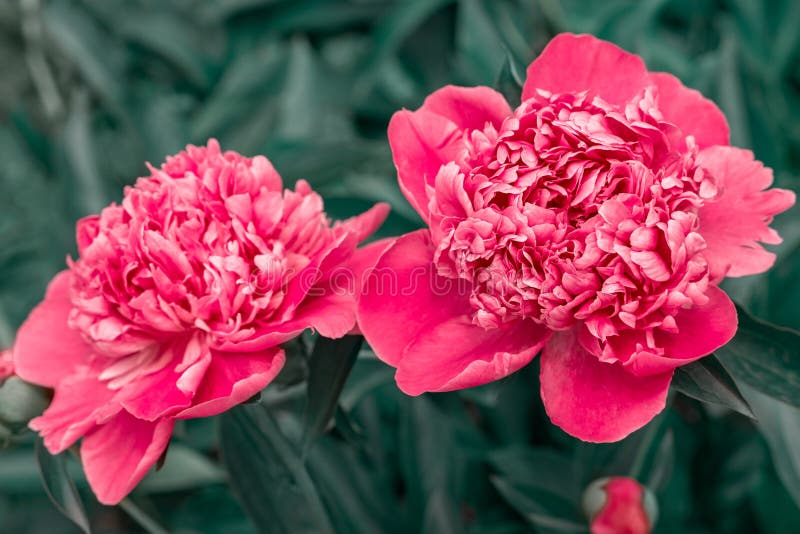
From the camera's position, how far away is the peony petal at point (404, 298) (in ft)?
1.45

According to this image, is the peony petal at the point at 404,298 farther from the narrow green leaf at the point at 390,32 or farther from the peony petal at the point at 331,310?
the narrow green leaf at the point at 390,32

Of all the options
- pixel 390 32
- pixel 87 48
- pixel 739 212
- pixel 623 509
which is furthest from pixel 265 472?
pixel 87 48

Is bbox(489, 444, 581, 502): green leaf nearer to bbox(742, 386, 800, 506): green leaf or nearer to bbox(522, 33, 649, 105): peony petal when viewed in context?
bbox(742, 386, 800, 506): green leaf

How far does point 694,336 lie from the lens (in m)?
0.41

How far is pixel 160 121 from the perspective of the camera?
1110mm

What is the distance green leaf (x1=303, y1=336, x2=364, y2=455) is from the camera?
475 mm

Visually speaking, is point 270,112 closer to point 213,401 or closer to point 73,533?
point 73,533

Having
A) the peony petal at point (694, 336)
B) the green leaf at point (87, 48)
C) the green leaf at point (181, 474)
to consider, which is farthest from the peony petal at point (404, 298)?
the green leaf at point (87, 48)

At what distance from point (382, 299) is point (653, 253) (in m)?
0.15

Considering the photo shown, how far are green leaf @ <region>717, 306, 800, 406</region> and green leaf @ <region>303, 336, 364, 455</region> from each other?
0.70 feet

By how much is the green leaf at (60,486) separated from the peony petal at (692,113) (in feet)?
1.36

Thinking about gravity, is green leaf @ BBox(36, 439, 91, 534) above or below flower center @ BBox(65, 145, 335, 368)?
below

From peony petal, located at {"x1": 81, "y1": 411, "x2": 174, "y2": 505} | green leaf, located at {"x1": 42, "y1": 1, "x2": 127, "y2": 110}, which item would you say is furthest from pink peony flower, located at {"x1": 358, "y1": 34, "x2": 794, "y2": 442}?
green leaf, located at {"x1": 42, "y1": 1, "x2": 127, "y2": 110}

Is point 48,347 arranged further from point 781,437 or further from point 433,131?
point 781,437
